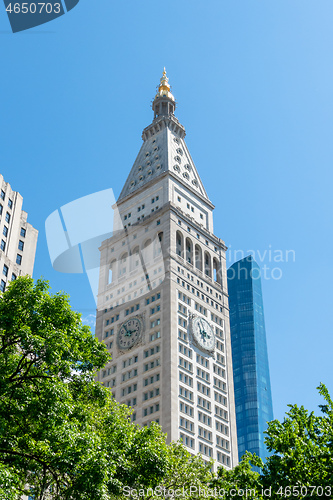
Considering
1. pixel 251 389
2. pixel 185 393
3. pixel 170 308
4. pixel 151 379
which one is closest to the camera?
pixel 185 393

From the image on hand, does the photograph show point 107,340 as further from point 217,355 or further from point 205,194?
point 205,194

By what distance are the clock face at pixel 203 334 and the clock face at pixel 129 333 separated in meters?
8.43

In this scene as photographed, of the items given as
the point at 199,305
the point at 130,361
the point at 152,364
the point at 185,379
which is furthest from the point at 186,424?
the point at 199,305

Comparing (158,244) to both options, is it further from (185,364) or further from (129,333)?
(185,364)

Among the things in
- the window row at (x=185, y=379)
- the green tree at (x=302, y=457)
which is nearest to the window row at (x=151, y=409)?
the window row at (x=185, y=379)

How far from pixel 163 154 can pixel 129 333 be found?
3873cm

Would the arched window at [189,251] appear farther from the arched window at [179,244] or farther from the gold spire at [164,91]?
the gold spire at [164,91]

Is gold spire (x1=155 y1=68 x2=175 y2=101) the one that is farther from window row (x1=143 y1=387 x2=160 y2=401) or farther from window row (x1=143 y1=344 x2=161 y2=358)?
window row (x1=143 y1=387 x2=160 y2=401)

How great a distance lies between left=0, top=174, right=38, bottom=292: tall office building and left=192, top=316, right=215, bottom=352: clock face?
30.2 m

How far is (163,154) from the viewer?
120 meters

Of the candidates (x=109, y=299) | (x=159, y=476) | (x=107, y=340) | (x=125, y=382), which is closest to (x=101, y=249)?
(x=109, y=299)

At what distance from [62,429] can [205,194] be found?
312 ft

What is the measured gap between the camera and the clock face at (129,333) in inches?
3802

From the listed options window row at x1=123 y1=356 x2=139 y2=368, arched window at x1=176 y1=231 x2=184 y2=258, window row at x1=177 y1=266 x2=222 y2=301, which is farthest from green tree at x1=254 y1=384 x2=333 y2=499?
arched window at x1=176 y1=231 x2=184 y2=258
